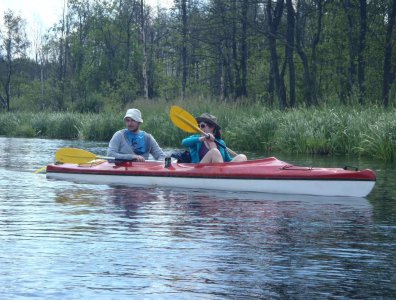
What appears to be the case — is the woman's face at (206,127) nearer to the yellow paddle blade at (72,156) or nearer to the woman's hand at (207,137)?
the woman's hand at (207,137)

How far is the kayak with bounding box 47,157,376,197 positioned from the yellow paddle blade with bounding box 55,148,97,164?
948mm

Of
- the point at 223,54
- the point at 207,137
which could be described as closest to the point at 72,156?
the point at 207,137

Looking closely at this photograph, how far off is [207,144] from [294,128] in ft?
26.7

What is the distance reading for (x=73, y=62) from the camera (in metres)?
56.3

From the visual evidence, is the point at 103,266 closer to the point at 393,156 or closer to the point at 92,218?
the point at 92,218

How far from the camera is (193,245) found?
686 centimetres

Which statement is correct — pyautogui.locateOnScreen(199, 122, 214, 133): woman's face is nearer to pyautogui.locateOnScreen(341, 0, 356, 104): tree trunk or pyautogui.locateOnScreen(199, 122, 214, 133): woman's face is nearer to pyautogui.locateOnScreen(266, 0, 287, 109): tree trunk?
pyautogui.locateOnScreen(266, 0, 287, 109): tree trunk

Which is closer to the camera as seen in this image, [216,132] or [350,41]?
[216,132]

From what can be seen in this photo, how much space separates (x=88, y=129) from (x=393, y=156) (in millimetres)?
13423

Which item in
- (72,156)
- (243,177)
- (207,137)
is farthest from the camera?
(72,156)

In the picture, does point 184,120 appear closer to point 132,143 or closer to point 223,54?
point 132,143

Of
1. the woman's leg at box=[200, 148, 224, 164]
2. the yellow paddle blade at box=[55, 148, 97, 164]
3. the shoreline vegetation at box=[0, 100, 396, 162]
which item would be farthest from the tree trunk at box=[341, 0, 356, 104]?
the woman's leg at box=[200, 148, 224, 164]

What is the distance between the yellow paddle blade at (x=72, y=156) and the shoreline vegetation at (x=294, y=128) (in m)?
6.28

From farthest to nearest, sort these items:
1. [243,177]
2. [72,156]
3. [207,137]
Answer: [72,156] → [207,137] → [243,177]
